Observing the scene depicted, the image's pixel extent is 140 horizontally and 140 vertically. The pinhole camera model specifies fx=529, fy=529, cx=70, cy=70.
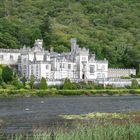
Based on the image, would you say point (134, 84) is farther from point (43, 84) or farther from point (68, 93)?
point (43, 84)

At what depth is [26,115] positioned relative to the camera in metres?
51.1

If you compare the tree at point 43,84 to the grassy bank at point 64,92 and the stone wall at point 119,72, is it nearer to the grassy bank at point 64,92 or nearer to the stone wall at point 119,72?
the grassy bank at point 64,92

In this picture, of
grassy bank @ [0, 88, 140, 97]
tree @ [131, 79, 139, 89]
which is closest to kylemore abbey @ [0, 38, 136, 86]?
tree @ [131, 79, 139, 89]

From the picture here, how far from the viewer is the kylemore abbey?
10538 centimetres

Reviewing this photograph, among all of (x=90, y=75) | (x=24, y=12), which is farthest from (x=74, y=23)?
(x=90, y=75)

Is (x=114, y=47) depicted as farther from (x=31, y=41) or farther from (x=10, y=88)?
(x=10, y=88)

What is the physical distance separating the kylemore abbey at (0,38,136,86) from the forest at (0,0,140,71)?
11124 mm

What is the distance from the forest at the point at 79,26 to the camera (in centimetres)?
13288

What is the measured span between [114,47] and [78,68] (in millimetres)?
33059

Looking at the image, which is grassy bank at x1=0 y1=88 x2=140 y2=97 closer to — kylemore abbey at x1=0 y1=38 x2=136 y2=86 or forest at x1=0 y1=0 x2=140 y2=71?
kylemore abbey at x1=0 y1=38 x2=136 y2=86

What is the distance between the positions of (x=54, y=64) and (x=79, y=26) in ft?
213

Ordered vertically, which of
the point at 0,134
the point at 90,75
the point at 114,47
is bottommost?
the point at 0,134

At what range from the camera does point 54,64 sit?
351 feet

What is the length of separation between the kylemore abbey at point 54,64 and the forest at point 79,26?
36.5ft
